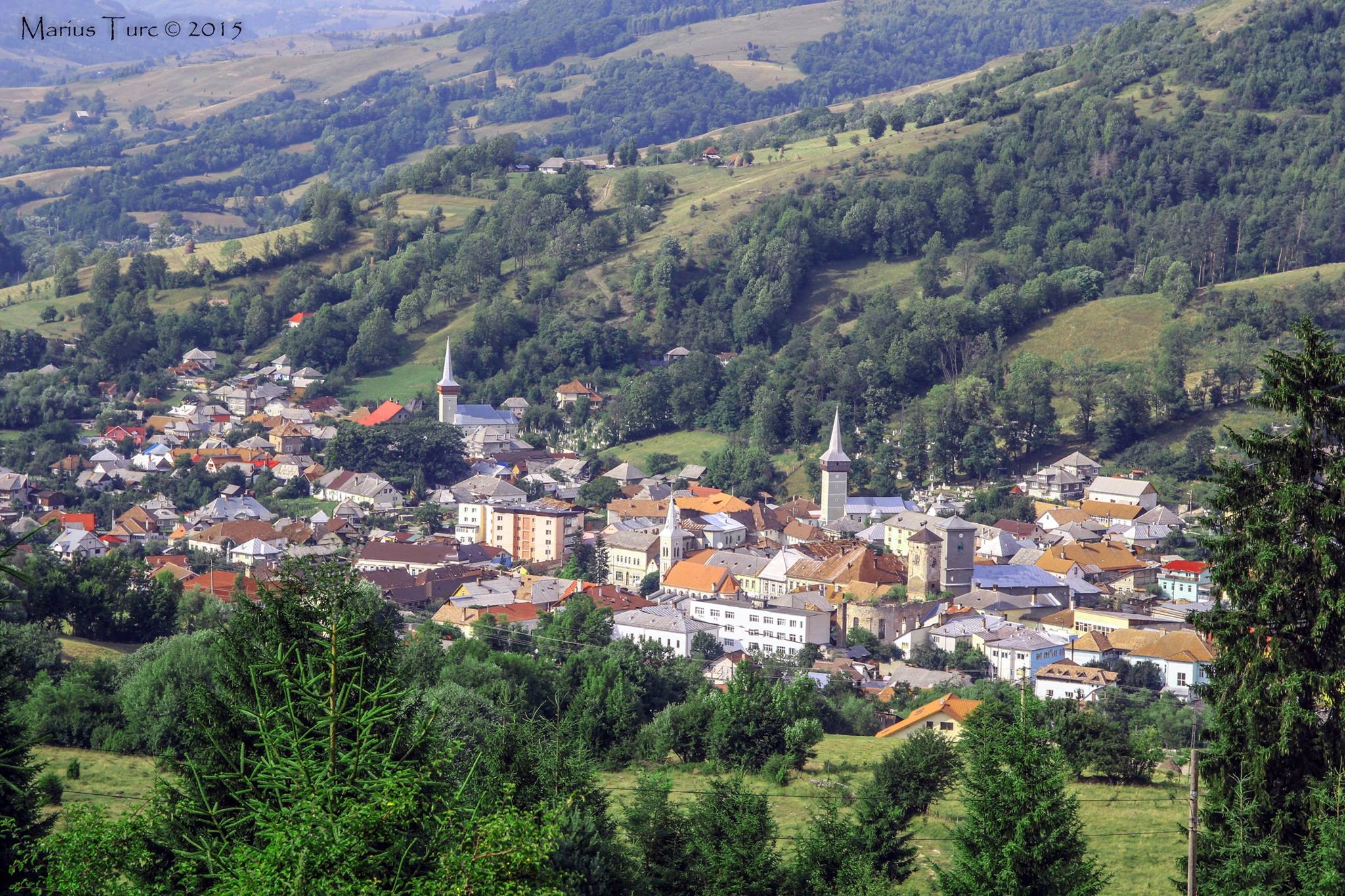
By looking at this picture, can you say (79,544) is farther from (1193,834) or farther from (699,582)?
(1193,834)

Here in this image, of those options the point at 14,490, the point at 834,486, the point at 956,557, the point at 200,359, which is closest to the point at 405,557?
the point at 834,486

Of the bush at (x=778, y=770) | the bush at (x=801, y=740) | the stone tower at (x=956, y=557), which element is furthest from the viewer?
the stone tower at (x=956, y=557)

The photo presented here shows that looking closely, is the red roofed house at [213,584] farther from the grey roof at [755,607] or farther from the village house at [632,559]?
the grey roof at [755,607]

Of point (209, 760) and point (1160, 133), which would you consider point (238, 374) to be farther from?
point (209, 760)

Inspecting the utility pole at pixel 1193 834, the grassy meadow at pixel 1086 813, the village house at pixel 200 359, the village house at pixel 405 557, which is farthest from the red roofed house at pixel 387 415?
the utility pole at pixel 1193 834

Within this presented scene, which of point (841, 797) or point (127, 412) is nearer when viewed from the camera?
point (841, 797)

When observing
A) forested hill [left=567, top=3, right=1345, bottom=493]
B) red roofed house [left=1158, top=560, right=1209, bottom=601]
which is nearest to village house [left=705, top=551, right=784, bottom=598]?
red roofed house [left=1158, top=560, right=1209, bottom=601]

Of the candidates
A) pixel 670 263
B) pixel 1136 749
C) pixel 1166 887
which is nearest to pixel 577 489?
pixel 670 263
